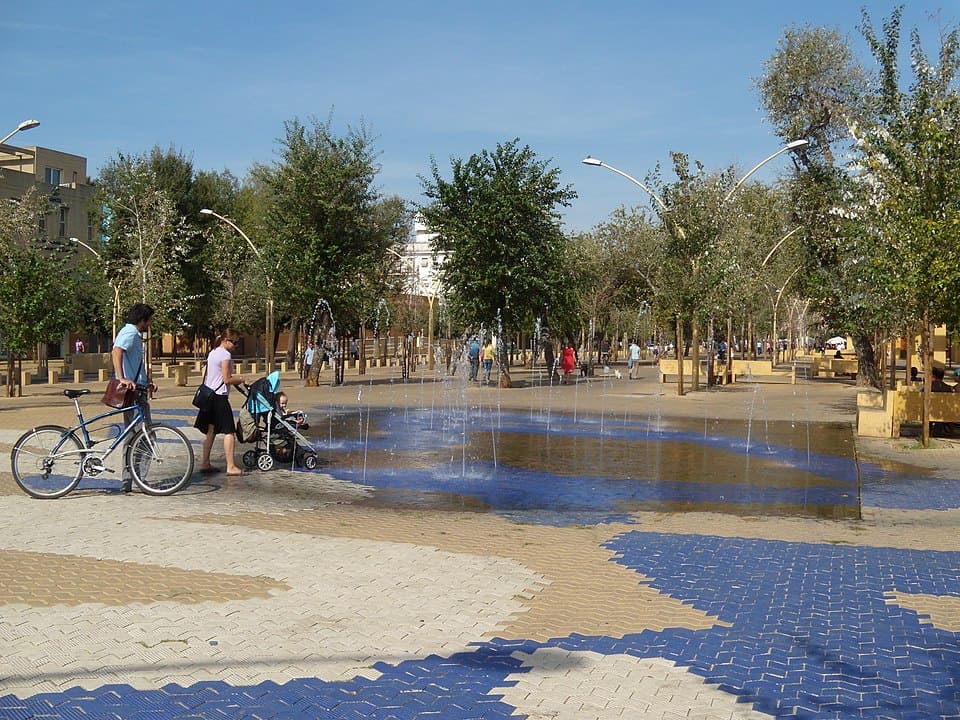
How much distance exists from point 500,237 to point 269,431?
19.3 metres

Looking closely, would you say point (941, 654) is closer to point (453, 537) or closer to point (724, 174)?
point (453, 537)

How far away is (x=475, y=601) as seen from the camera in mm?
6129

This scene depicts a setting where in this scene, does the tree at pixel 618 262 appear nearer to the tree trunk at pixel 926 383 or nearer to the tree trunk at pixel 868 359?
the tree trunk at pixel 868 359

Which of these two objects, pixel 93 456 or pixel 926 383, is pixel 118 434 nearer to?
pixel 93 456

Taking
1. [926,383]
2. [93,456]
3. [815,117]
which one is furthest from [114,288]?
[93,456]

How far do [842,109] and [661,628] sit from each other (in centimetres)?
2313

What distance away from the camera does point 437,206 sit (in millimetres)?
31844

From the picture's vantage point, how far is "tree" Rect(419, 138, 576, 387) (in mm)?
30422

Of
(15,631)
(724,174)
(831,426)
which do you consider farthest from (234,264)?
(15,631)

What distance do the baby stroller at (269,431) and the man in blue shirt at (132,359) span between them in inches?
83.9

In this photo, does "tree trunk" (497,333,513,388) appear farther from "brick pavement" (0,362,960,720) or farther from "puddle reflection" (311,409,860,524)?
"brick pavement" (0,362,960,720)

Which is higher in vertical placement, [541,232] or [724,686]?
[541,232]

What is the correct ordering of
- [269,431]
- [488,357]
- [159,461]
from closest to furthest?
[159,461] → [269,431] → [488,357]

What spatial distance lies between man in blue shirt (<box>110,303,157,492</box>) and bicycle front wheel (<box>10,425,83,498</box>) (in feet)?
1.65
